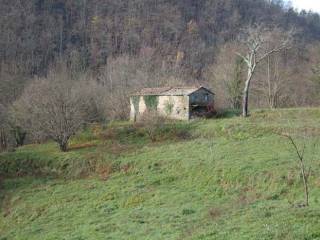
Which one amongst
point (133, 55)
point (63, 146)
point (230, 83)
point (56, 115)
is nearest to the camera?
point (63, 146)

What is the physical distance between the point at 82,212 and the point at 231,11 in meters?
120

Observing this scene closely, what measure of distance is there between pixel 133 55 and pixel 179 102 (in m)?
62.7

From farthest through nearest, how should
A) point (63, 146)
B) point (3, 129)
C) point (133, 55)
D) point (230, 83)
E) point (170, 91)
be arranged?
point (133, 55)
point (230, 83)
point (3, 129)
point (170, 91)
point (63, 146)

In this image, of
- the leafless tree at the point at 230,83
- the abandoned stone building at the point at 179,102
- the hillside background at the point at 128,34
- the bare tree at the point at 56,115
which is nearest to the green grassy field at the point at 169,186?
the bare tree at the point at 56,115

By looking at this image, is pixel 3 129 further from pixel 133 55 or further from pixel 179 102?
pixel 133 55

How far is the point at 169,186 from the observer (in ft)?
82.3

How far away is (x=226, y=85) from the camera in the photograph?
6131 cm

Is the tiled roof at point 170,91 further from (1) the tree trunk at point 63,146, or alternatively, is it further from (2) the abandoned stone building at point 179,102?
(1) the tree trunk at point 63,146

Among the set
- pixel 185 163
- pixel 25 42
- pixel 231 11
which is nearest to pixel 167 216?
pixel 185 163

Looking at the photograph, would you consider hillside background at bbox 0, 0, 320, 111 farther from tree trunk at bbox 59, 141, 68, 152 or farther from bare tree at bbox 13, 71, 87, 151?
tree trunk at bbox 59, 141, 68, 152

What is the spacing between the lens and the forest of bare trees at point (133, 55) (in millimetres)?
47988

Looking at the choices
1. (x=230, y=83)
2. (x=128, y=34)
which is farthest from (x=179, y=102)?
(x=128, y=34)

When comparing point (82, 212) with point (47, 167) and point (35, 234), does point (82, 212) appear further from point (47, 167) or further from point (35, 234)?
point (47, 167)

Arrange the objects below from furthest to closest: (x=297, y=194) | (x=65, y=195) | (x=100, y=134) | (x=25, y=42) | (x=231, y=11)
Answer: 1. (x=231, y=11)
2. (x=25, y=42)
3. (x=100, y=134)
4. (x=65, y=195)
5. (x=297, y=194)
